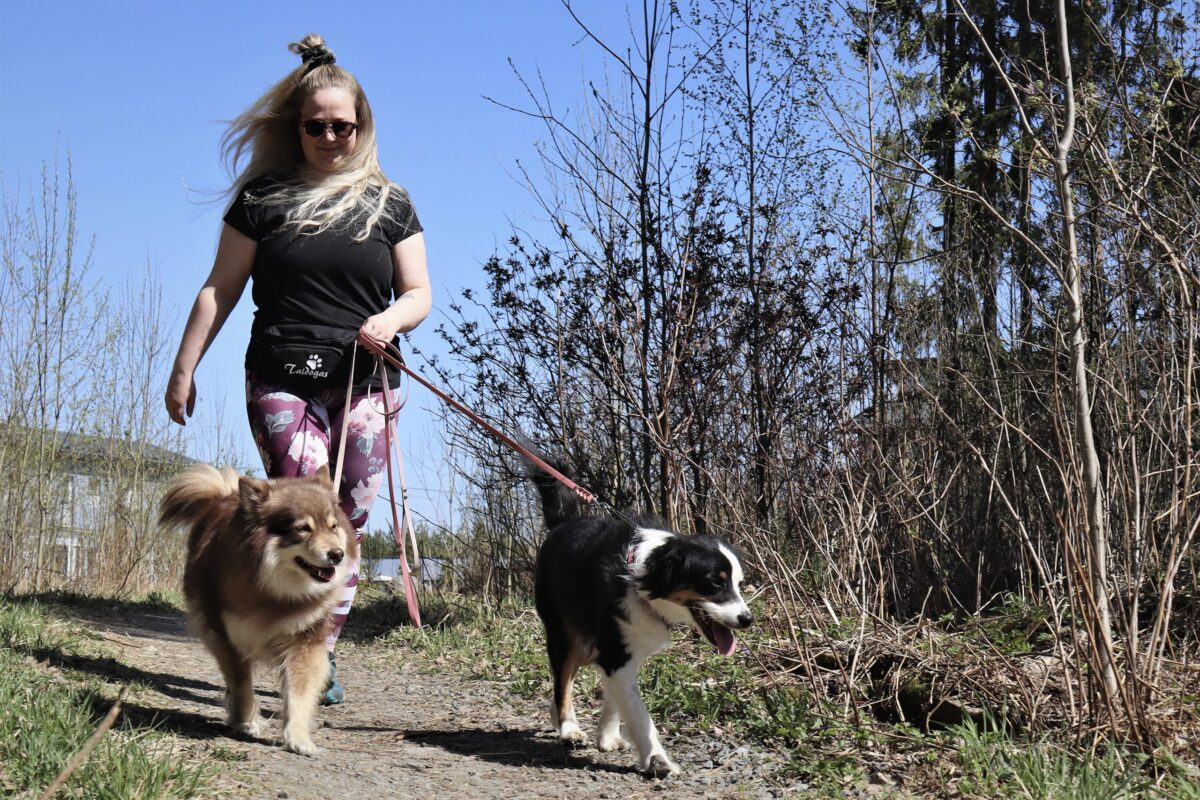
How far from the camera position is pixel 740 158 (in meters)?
7.95

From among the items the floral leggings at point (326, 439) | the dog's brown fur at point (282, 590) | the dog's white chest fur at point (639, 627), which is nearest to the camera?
the dog's brown fur at point (282, 590)

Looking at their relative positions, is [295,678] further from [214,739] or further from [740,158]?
[740,158]

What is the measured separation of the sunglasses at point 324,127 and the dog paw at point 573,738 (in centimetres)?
270

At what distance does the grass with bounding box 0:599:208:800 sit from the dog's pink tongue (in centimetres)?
182

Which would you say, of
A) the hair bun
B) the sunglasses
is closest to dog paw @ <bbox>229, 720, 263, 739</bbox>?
the sunglasses

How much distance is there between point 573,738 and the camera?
4.20m

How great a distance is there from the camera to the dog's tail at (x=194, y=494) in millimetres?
4477

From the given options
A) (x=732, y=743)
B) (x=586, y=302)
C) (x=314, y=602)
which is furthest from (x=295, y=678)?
(x=586, y=302)

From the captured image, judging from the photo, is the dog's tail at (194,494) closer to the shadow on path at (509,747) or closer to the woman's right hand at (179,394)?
the woman's right hand at (179,394)

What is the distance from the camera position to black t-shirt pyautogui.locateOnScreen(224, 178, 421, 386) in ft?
14.1

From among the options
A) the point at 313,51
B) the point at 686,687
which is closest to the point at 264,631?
the point at 686,687

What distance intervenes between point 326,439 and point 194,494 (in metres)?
0.62

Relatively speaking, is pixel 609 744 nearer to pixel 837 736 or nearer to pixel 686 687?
pixel 686 687

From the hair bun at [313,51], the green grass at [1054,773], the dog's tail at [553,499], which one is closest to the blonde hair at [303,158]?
the hair bun at [313,51]
